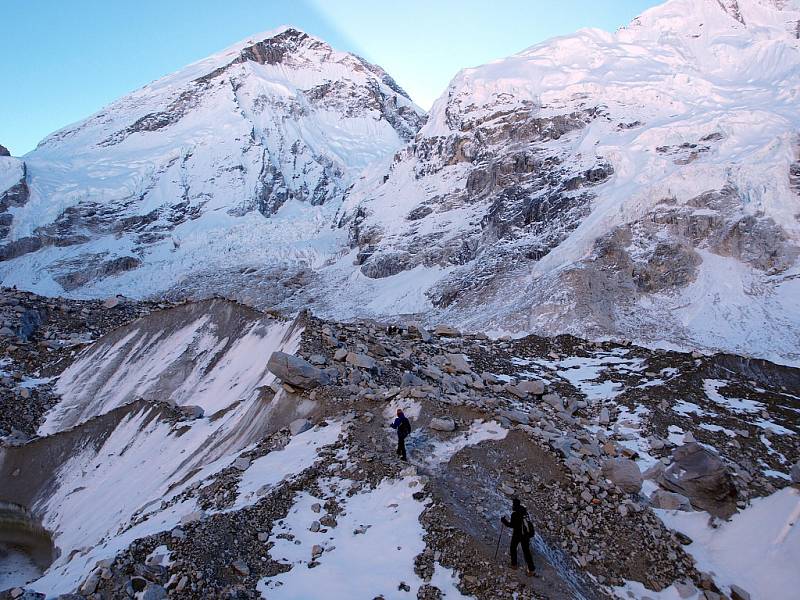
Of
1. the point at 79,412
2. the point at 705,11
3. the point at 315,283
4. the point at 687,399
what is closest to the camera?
the point at 687,399

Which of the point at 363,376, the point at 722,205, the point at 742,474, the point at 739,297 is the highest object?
the point at 363,376

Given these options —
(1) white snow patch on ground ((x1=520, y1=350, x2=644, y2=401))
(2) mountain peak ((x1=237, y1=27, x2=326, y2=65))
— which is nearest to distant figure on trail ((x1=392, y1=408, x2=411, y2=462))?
(1) white snow patch on ground ((x1=520, y1=350, x2=644, y2=401))

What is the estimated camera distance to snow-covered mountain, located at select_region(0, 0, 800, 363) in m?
51.4

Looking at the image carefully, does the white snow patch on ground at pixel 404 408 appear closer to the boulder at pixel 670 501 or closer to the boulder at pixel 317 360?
the boulder at pixel 317 360

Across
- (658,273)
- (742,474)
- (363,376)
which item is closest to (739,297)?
(658,273)

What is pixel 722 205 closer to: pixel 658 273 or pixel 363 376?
pixel 658 273

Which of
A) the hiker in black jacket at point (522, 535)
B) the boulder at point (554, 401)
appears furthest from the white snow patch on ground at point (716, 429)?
the hiker in black jacket at point (522, 535)

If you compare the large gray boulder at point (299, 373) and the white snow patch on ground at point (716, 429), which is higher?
the large gray boulder at point (299, 373)

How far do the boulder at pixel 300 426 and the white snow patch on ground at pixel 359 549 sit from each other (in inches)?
116

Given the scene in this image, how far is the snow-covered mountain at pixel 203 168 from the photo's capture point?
103438mm

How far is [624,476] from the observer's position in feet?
43.7

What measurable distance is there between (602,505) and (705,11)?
408ft

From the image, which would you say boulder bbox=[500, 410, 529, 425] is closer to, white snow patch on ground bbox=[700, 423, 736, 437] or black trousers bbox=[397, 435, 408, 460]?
black trousers bbox=[397, 435, 408, 460]

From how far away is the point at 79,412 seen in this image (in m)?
27.5
